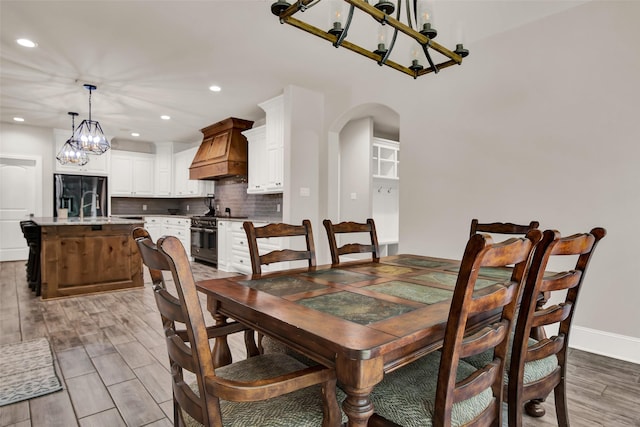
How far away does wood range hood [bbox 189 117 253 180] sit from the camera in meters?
6.05

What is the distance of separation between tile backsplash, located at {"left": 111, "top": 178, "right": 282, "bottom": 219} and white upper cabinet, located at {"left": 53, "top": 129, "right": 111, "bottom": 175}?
0.85 m

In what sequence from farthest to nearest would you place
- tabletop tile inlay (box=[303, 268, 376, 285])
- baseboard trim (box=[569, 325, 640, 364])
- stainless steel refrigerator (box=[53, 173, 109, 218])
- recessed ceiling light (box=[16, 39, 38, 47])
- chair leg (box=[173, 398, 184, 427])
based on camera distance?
stainless steel refrigerator (box=[53, 173, 109, 218]), recessed ceiling light (box=[16, 39, 38, 47]), baseboard trim (box=[569, 325, 640, 364]), tabletop tile inlay (box=[303, 268, 376, 285]), chair leg (box=[173, 398, 184, 427])

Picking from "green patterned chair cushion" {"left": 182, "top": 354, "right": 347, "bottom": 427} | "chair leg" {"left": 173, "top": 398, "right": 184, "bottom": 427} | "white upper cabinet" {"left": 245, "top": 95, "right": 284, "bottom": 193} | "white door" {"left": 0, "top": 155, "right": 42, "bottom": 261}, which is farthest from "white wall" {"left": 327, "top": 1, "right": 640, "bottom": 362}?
"white door" {"left": 0, "top": 155, "right": 42, "bottom": 261}

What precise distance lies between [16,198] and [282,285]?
7.70m

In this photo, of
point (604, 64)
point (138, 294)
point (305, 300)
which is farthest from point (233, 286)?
point (138, 294)

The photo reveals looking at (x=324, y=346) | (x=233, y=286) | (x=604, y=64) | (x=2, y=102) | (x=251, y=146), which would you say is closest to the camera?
(x=324, y=346)

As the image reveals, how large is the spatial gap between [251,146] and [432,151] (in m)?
3.16

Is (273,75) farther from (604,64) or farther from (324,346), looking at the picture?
(324,346)

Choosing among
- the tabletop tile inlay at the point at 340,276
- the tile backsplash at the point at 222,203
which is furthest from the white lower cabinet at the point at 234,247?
the tabletop tile inlay at the point at 340,276

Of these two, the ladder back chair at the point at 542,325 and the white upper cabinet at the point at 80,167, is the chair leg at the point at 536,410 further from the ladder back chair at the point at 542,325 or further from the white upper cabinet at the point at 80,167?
the white upper cabinet at the point at 80,167

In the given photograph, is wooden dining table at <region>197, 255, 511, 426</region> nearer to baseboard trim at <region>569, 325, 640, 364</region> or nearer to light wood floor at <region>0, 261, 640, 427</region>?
light wood floor at <region>0, 261, 640, 427</region>

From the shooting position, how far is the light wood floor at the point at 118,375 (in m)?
1.81

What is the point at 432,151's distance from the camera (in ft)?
12.1

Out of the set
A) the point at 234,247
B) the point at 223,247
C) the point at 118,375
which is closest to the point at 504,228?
the point at 118,375
